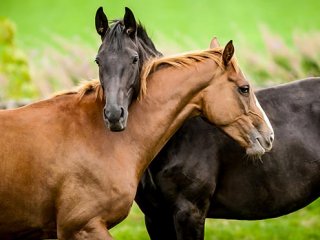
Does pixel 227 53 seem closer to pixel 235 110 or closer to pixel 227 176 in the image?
pixel 235 110

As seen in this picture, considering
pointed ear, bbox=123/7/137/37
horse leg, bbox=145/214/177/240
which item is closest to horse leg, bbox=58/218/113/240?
horse leg, bbox=145/214/177/240

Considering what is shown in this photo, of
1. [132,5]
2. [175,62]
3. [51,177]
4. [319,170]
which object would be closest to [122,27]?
[175,62]

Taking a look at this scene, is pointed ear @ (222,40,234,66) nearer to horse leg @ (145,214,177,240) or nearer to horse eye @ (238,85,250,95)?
horse eye @ (238,85,250,95)

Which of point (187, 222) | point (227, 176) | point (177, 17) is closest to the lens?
point (187, 222)

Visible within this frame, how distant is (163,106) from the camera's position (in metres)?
5.38

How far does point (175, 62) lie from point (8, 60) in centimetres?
664

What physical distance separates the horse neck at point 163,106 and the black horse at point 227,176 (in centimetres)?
42

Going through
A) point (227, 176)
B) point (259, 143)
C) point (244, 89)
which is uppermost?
point (244, 89)

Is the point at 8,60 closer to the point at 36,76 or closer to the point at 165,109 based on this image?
the point at 36,76

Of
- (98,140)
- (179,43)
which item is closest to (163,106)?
(98,140)

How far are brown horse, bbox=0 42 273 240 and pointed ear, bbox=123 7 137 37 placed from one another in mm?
283

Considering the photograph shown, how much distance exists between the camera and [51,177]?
5008mm

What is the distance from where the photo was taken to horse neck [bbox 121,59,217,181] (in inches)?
210

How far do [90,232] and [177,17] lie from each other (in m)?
14.8
